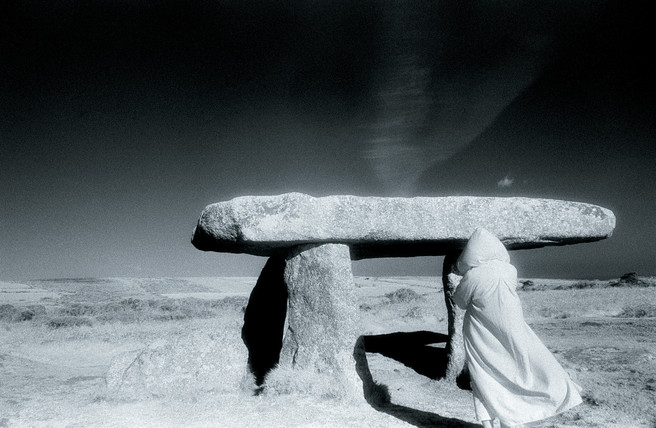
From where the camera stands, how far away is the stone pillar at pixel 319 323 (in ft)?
16.6

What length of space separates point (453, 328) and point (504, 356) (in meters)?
2.81

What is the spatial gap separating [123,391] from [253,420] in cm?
201

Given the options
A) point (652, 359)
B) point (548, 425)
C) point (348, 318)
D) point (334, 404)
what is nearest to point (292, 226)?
point (348, 318)

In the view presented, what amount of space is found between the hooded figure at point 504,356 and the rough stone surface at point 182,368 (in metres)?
3.21

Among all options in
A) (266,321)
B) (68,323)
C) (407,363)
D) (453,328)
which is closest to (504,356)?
(453,328)

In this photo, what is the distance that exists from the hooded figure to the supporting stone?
8.75ft

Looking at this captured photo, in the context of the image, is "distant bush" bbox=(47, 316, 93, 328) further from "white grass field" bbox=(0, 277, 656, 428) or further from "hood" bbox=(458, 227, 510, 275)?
"hood" bbox=(458, 227, 510, 275)

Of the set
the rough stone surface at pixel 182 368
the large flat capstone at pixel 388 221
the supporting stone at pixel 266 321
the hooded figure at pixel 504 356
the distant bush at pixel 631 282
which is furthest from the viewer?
the distant bush at pixel 631 282

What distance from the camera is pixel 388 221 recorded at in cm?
515

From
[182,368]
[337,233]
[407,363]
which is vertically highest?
[337,233]

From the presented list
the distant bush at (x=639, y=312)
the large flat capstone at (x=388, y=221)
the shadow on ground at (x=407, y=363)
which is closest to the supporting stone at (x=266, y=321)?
the large flat capstone at (x=388, y=221)

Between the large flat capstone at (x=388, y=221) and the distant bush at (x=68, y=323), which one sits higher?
the large flat capstone at (x=388, y=221)

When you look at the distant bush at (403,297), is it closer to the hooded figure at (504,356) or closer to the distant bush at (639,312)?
the distant bush at (639,312)

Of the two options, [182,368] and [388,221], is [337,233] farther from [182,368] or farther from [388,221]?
[182,368]
